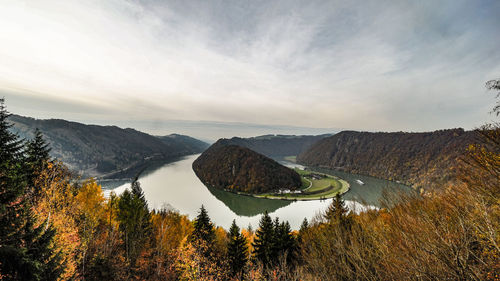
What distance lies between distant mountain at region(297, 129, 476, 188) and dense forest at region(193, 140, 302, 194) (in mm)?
70690

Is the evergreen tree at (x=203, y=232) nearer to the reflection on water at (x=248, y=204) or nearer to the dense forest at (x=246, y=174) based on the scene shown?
the reflection on water at (x=248, y=204)

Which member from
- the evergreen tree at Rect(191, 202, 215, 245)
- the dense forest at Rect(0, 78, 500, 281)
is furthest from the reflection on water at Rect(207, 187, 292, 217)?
the dense forest at Rect(0, 78, 500, 281)

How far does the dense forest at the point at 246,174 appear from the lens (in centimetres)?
7931

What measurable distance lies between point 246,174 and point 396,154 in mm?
131804

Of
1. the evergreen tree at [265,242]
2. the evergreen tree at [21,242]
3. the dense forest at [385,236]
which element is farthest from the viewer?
the evergreen tree at [265,242]

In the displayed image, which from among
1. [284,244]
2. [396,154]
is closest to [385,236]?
[284,244]

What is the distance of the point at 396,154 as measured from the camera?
139500 mm

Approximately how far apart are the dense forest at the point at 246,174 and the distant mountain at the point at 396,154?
70.7 metres

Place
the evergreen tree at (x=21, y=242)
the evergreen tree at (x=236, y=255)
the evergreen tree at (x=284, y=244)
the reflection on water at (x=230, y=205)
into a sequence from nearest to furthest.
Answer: the evergreen tree at (x=21, y=242) < the evergreen tree at (x=236, y=255) < the evergreen tree at (x=284, y=244) < the reflection on water at (x=230, y=205)

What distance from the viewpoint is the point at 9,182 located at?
743 cm

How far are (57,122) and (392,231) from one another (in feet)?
986

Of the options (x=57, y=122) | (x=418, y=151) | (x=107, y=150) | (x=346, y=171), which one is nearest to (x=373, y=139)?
(x=418, y=151)

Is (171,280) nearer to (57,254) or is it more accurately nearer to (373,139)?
(57,254)

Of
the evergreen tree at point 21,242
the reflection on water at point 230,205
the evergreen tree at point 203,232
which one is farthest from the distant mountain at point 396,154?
the evergreen tree at point 21,242
